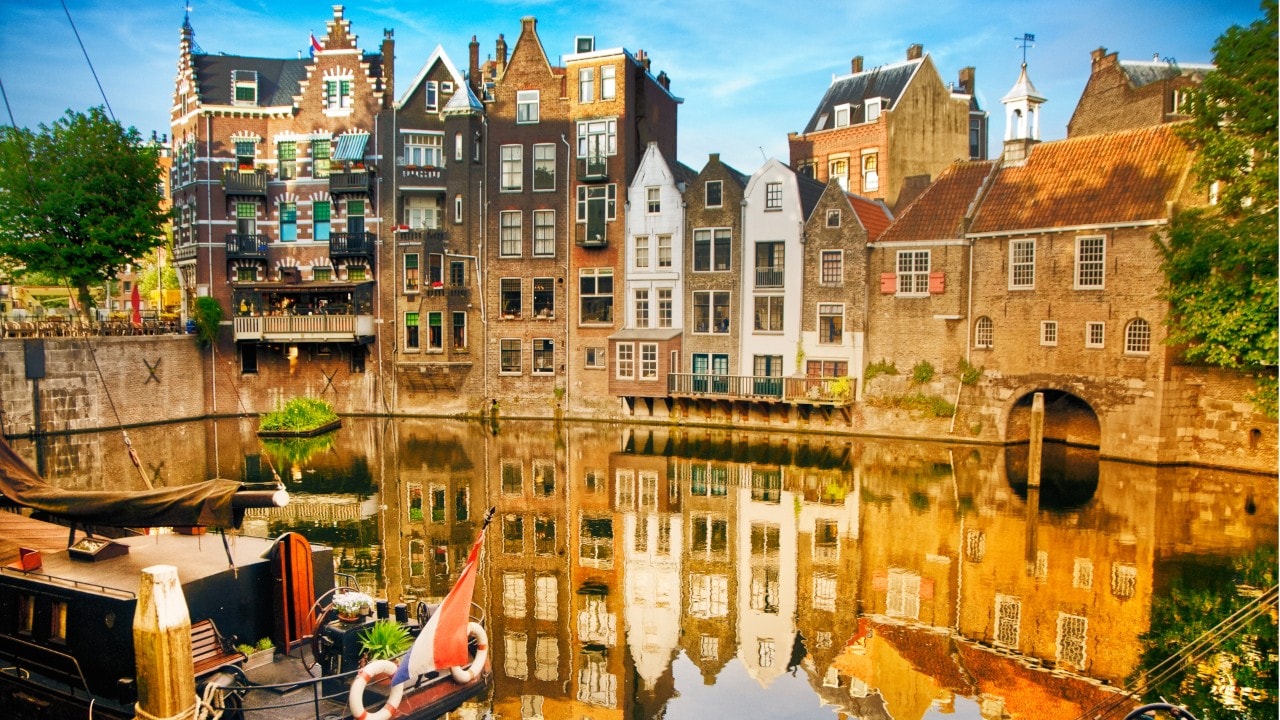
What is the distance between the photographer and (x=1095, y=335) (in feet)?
113

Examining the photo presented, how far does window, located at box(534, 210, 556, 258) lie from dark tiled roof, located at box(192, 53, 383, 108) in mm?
12125

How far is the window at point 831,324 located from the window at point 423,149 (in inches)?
804

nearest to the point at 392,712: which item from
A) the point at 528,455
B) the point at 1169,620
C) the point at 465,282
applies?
the point at 1169,620

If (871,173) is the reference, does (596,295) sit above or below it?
below

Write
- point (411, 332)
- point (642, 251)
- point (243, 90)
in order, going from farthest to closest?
point (243, 90), point (411, 332), point (642, 251)

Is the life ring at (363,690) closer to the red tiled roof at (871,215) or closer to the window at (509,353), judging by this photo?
the red tiled roof at (871,215)

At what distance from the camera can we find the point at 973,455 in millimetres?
34406

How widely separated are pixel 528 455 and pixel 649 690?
2137cm

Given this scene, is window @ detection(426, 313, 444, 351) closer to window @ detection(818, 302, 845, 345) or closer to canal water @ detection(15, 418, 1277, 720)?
canal water @ detection(15, 418, 1277, 720)

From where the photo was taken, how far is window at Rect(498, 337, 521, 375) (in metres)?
45.3

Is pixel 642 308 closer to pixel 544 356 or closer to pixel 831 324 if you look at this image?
pixel 544 356

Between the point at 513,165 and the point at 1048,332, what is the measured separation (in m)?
25.9

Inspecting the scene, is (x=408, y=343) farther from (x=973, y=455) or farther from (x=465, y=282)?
(x=973, y=455)

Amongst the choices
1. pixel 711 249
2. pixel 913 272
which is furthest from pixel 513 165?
pixel 913 272
